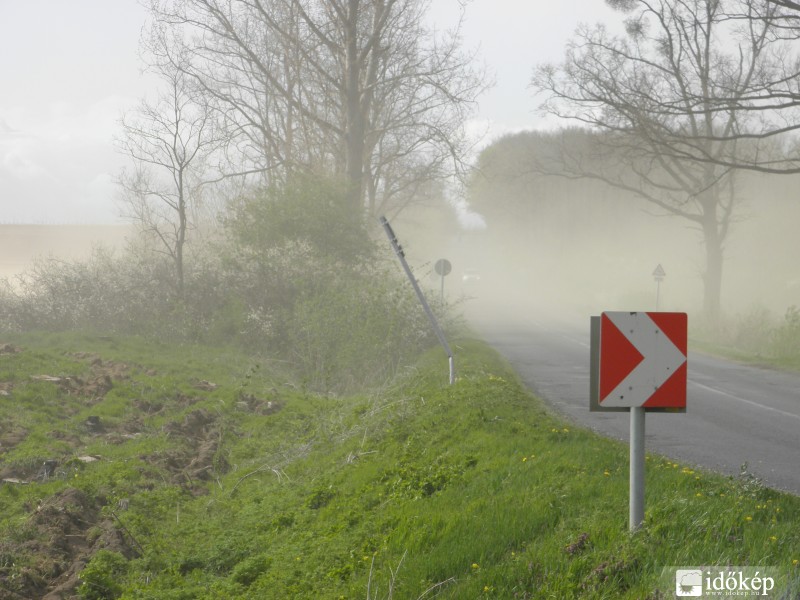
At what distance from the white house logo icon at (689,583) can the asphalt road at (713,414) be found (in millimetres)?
4574

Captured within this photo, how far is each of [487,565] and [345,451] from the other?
4.81 m

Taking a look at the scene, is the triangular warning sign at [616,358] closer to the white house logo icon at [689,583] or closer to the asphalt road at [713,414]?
the white house logo icon at [689,583]

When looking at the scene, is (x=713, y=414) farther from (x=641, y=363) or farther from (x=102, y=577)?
(x=102, y=577)

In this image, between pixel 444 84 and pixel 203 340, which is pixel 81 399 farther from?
pixel 444 84

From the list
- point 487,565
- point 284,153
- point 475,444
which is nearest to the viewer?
point 487,565

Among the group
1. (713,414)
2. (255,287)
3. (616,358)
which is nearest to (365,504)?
(616,358)

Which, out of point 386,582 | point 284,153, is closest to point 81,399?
point 386,582

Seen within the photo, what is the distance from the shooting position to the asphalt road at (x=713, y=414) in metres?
10.4

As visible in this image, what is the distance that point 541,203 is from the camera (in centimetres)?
7394

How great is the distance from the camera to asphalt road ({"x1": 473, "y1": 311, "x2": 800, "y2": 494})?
1045 cm

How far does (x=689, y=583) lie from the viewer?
446 centimetres

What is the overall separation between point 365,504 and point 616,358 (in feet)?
11.0

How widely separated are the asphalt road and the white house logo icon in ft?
15.0

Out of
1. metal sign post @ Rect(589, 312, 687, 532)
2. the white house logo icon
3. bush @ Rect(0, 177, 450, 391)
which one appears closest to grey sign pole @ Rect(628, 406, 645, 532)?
metal sign post @ Rect(589, 312, 687, 532)
